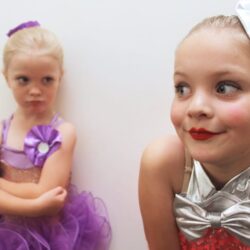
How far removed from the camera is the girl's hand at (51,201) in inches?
37.3

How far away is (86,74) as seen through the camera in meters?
1.06

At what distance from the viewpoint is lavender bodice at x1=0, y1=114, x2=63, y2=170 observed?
3.24 ft

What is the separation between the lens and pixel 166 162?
0.86m

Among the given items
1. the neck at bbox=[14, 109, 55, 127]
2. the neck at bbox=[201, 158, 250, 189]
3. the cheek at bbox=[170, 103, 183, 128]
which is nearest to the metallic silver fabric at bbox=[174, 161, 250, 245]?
the neck at bbox=[201, 158, 250, 189]

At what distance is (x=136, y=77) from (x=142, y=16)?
128mm

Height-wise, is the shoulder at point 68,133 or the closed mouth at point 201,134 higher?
the closed mouth at point 201,134

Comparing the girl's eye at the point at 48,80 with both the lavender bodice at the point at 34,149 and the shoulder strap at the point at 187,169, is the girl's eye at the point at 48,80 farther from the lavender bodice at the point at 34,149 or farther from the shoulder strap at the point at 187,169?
the shoulder strap at the point at 187,169

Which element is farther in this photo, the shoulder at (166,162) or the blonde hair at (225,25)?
the shoulder at (166,162)

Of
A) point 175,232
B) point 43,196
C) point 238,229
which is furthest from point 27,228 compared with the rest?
point 238,229

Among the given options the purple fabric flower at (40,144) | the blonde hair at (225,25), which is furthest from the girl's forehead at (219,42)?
the purple fabric flower at (40,144)

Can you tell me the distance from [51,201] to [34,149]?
116 millimetres

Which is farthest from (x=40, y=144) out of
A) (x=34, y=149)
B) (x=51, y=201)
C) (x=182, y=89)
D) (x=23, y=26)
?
(x=182, y=89)

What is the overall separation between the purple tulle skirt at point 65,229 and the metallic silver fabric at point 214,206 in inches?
9.8

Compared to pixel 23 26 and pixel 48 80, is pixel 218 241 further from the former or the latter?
pixel 23 26
